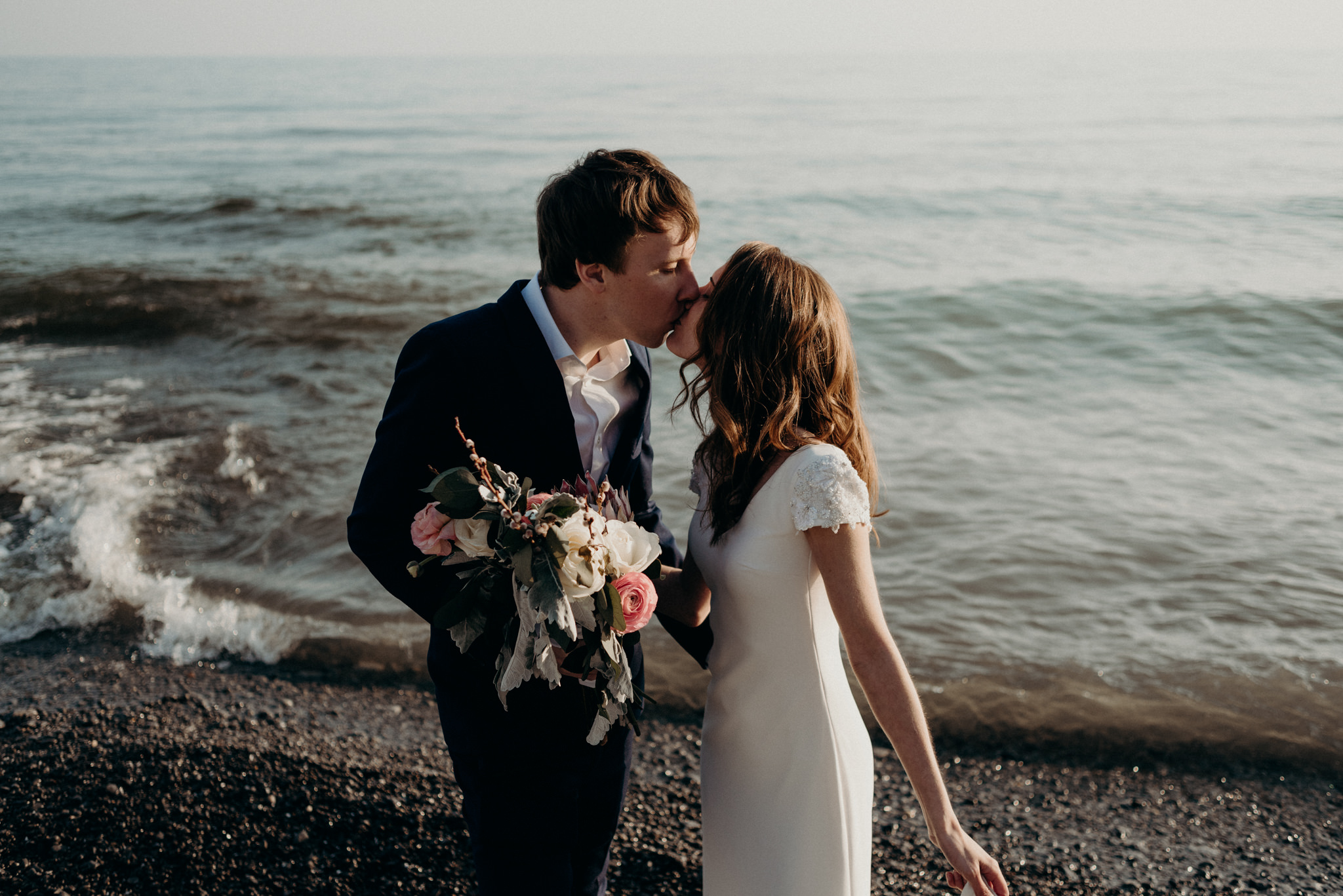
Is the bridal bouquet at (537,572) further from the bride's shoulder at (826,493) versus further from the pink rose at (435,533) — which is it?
the bride's shoulder at (826,493)

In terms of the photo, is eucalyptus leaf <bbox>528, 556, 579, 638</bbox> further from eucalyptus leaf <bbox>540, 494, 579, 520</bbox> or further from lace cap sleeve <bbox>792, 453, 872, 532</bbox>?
lace cap sleeve <bbox>792, 453, 872, 532</bbox>

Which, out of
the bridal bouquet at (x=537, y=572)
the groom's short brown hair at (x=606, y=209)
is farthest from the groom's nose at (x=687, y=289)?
the bridal bouquet at (x=537, y=572)

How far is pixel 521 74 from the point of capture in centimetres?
8019

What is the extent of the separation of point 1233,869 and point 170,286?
15.8 m

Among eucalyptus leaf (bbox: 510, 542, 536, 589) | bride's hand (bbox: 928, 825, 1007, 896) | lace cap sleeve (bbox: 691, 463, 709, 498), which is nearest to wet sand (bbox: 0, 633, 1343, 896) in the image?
bride's hand (bbox: 928, 825, 1007, 896)

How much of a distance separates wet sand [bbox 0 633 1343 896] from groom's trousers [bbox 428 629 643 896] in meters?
1.21

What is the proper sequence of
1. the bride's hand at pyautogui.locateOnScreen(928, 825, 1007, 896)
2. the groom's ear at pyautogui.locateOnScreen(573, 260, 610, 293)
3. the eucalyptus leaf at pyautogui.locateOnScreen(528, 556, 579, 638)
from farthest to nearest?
the groom's ear at pyautogui.locateOnScreen(573, 260, 610, 293)
the bride's hand at pyautogui.locateOnScreen(928, 825, 1007, 896)
the eucalyptus leaf at pyautogui.locateOnScreen(528, 556, 579, 638)

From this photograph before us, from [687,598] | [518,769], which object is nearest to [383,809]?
[518,769]

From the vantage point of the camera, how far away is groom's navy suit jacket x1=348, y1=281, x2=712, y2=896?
233cm

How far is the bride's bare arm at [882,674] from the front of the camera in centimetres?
220

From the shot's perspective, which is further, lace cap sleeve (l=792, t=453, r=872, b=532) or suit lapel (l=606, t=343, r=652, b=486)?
suit lapel (l=606, t=343, r=652, b=486)

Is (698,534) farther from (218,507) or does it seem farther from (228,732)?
(218,507)

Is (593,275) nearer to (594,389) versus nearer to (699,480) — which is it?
(594,389)

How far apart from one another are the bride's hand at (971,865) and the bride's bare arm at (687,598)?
33.5 inches
